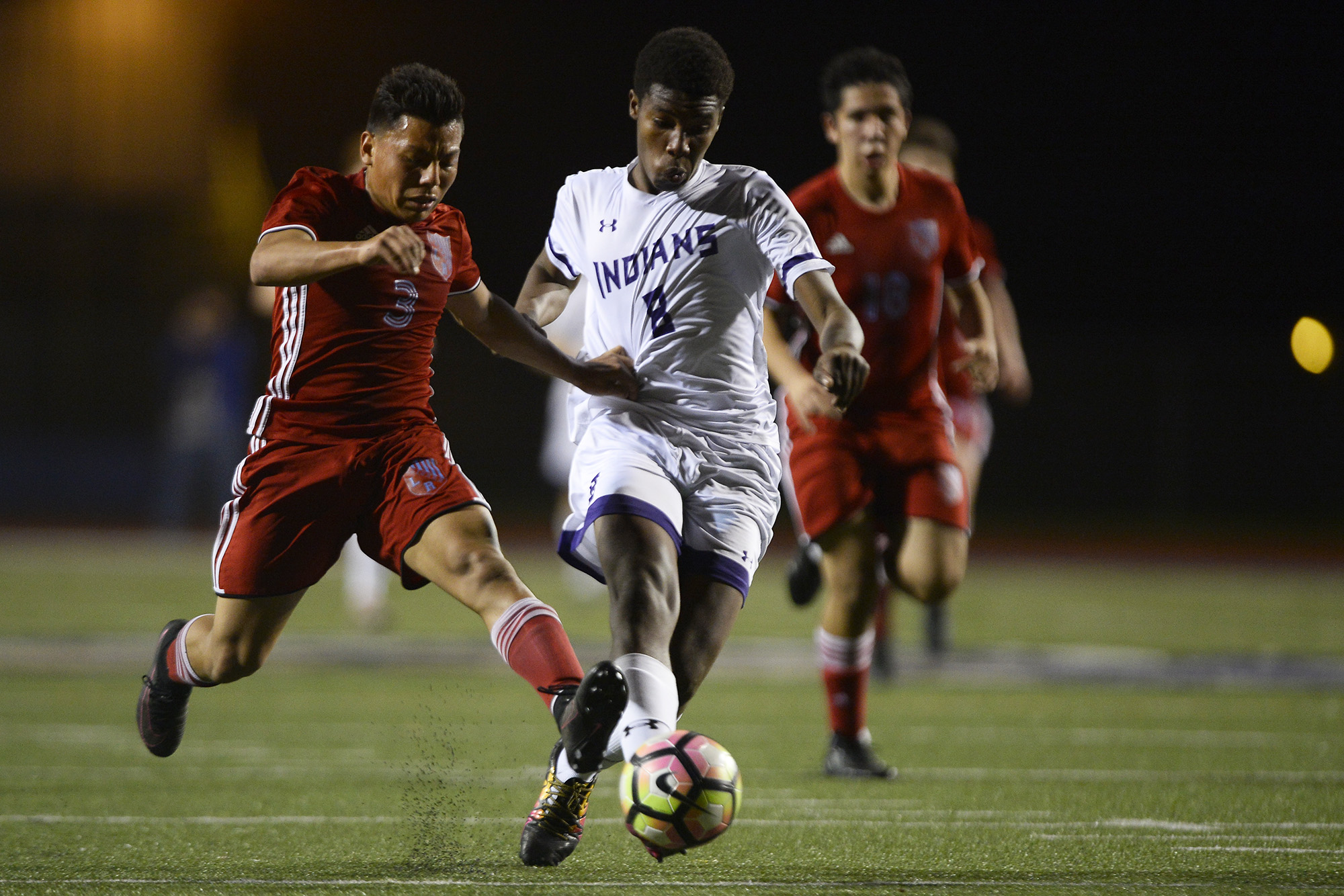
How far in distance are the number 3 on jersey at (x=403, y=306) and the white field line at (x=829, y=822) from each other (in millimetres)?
1509

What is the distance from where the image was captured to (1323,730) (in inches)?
293

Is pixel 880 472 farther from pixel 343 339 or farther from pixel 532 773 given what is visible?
pixel 343 339

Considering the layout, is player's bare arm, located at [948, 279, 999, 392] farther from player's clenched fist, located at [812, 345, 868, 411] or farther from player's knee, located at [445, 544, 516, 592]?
player's knee, located at [445, 544, 516, 592]

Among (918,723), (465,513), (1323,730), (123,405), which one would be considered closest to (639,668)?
(465,513)

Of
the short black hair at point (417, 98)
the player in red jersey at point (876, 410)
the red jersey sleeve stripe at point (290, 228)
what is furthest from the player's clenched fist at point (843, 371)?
the player in red jersey at point (876, 410)

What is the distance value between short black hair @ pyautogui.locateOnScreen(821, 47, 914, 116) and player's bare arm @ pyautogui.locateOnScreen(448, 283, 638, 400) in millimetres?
1798

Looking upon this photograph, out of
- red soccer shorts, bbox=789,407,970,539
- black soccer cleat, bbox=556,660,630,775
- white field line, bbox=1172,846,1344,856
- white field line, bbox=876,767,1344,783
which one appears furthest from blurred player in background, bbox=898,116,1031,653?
black soccer cleat, bbox=556,660,630,775

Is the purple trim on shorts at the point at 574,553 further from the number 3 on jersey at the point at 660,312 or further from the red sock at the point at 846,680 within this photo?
the red sock at the point at 846,680

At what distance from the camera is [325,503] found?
462 cm

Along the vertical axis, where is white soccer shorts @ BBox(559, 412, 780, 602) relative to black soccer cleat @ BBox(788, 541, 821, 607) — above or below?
above

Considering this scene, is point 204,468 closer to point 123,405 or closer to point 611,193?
point 123,405

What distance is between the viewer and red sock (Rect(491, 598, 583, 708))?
13.9ft

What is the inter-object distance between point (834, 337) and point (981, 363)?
2138 mm

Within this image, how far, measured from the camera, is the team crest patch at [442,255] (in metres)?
4.75
